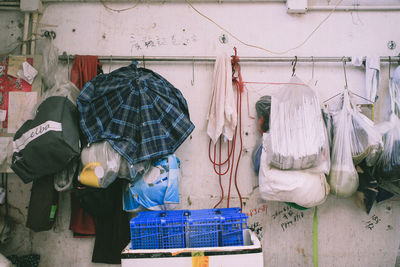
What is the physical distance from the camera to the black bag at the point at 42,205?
1918 mm

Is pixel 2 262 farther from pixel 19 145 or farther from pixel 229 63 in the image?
pixel 229 63

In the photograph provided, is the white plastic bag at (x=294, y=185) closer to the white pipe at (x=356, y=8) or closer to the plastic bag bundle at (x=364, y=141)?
the plastic bag bundle at (x=364, y=141)

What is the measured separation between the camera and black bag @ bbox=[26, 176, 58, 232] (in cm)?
192

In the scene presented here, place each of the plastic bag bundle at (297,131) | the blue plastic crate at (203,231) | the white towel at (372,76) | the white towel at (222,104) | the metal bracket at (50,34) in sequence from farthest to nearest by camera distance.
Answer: the metal bracket at (50,34)
the white towel at (372,76)
the white towel at (222,104)
the plastic bag bundle at (297,131)
the blue plastic crate at (203,231)

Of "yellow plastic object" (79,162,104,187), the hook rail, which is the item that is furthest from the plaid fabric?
the hook rail

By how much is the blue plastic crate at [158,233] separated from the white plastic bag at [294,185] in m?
0.66

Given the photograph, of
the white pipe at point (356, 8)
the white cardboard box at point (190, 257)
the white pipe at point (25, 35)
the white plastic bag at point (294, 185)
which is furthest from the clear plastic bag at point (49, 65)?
the white pipe at point (356, 8)

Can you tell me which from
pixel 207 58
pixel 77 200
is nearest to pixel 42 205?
pixel 77 200

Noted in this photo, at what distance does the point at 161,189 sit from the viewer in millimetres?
1899

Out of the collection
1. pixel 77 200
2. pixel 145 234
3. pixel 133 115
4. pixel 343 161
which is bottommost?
pixel 145 234

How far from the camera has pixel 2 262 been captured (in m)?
1.86

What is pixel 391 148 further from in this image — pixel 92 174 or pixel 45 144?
pixel 45 144

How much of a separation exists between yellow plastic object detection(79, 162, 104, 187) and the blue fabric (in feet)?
0.87

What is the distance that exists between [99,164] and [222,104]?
989mm
